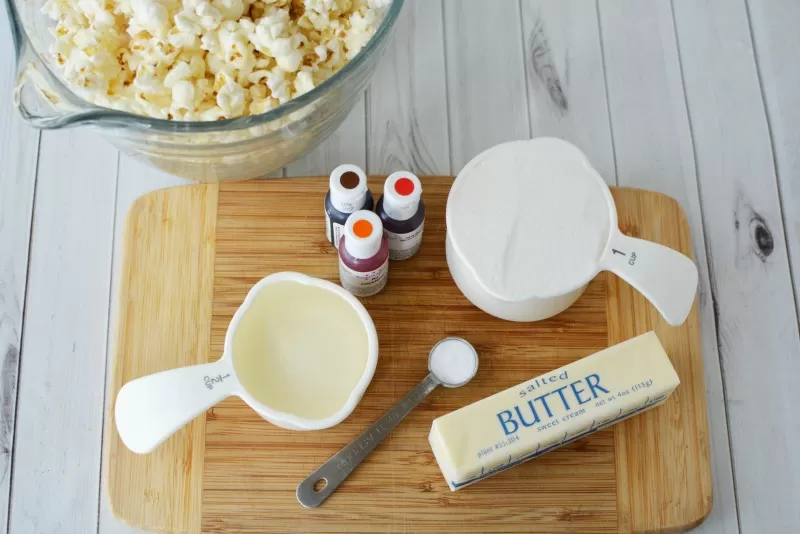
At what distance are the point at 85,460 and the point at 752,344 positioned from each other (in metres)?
0.97

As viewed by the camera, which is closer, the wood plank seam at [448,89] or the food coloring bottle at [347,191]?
the food coloring bottle at [347,191]

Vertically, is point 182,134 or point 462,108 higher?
point 182,134

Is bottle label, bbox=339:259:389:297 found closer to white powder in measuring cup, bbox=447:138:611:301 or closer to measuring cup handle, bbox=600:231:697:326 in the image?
white powder in measuring cup, bbox=447:138:611:301

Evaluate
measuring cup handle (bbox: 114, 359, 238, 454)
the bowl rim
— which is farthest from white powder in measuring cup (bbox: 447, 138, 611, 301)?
measuring cup handle (bbox: 114, 359, 238, 454)

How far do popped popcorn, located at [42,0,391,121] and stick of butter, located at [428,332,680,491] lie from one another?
414 mm

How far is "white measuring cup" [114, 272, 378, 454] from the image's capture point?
80 centimetres

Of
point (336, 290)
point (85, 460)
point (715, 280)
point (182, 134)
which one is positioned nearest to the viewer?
point (182, 134)

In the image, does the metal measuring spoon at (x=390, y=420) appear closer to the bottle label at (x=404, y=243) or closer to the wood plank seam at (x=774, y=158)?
the bottle label at (x=404, y=243)

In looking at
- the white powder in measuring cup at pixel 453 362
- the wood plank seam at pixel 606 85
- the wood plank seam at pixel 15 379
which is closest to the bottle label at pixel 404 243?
the white powder in measuring cup at pixel 453 362

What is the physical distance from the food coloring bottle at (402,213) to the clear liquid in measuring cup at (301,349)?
99mm

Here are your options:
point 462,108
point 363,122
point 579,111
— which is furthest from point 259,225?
point 579,111

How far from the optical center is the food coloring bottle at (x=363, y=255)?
0.80 m

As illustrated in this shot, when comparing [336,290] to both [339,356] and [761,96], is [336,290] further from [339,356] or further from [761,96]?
[761,96]

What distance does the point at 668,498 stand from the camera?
89 centimetres
